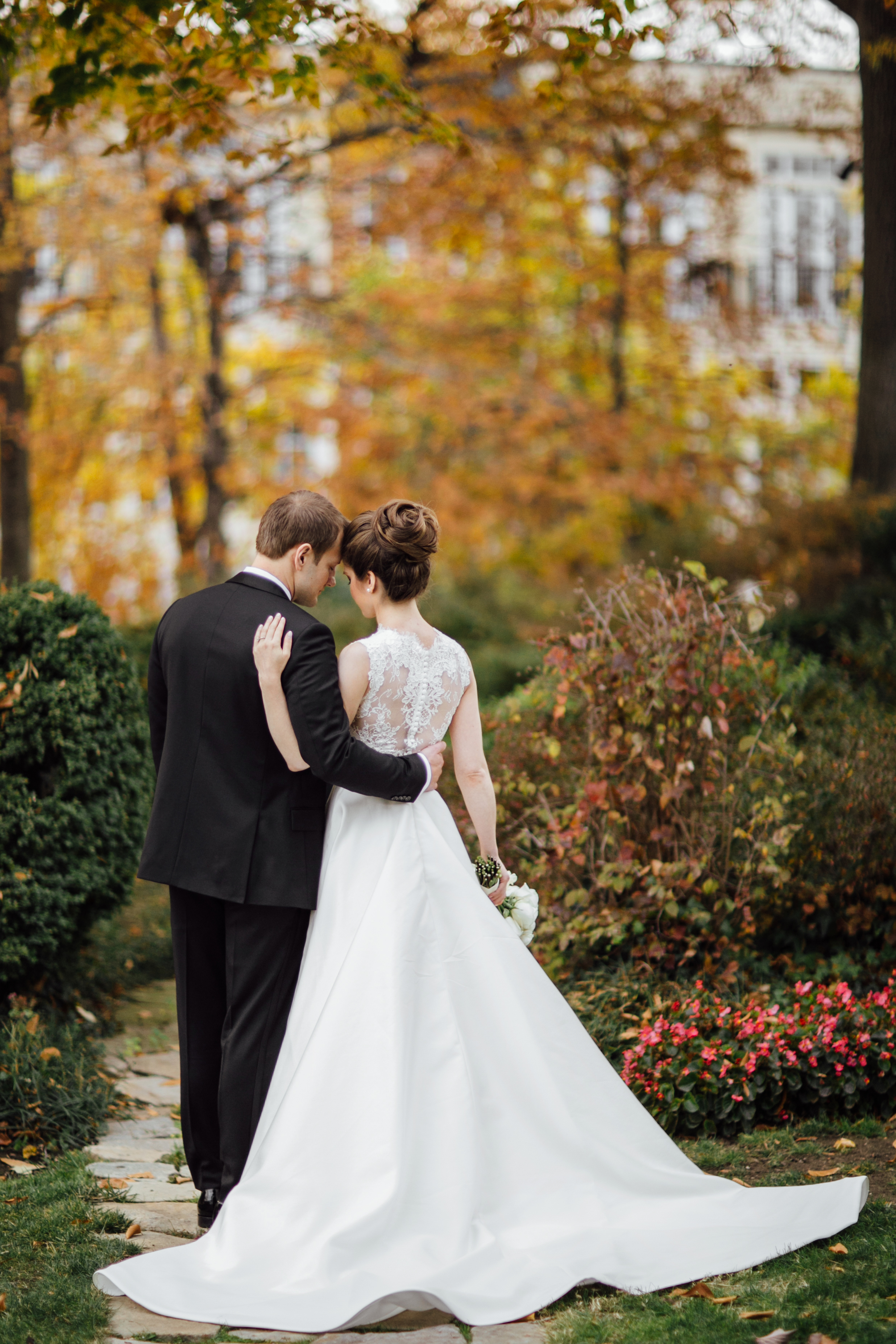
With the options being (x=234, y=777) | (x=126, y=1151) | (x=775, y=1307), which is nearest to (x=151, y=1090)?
(x=126, y=1151)

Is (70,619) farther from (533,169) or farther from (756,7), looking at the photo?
(533,169)

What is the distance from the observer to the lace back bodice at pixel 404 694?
12.0 ft

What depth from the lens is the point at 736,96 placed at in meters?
11.8

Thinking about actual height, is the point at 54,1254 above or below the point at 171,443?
below

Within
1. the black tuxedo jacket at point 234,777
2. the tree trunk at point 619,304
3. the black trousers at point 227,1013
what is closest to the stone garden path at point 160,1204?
the black trousers at point 227,1013

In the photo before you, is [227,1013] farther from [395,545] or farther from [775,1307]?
[775,1307]

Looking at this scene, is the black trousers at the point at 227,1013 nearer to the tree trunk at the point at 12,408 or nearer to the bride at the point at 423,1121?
the bride at the point at 423,1121

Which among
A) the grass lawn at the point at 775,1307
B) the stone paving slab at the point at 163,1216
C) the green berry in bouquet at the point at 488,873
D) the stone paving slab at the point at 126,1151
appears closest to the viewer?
the grass lawn at the point at 775,1307

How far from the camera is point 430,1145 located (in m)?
3.30

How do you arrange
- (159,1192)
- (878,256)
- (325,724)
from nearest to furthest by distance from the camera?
(325,724) < (159,1192) < (878,256)

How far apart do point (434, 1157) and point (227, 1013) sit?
2.66 feet

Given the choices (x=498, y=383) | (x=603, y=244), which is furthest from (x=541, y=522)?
(x=603, y=244)

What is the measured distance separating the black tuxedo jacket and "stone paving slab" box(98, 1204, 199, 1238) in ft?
3.76

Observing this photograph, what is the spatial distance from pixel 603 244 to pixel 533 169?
291 cm
